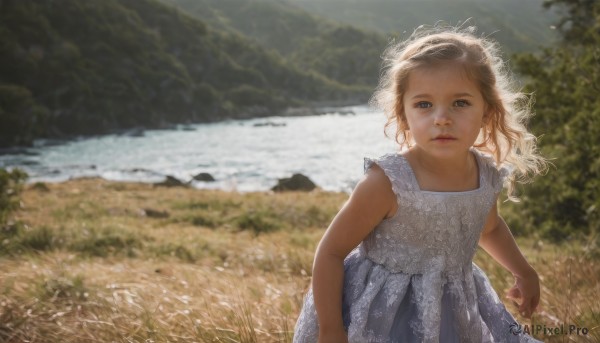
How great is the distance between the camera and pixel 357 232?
1.70 m

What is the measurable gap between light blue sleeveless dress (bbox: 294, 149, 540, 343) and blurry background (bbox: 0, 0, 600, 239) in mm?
991

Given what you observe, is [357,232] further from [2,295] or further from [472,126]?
[2,295]

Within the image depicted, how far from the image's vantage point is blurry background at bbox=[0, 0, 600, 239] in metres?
6.64

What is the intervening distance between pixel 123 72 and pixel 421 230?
71594 millimetres

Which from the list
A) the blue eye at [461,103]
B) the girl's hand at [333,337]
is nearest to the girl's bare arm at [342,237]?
the girl's hand at [333,337]

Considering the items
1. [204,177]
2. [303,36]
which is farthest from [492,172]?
[303,36]

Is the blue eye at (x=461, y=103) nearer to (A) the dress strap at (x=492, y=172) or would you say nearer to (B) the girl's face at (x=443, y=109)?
(B) the girl's face at (x=443, y=109)

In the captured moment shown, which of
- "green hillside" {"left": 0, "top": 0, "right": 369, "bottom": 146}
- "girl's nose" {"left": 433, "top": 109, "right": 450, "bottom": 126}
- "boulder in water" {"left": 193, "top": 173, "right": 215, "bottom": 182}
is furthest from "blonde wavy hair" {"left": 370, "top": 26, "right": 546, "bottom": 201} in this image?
"green hillside" {"left": 0, "top": 0, "right": 369, "bottom": 146}

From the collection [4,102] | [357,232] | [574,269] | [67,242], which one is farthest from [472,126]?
[4,102]

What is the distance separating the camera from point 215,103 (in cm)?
7306

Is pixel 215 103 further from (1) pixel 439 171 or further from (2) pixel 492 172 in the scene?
(1) pixel 439 171

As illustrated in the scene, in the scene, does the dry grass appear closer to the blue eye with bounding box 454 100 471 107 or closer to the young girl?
the young girl

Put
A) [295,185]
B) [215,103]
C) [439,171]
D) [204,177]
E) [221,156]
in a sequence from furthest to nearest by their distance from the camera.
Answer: [215,103] → [221,156] → [204,177] → [295,185] → [439,171]

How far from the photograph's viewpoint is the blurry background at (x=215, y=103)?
6641 millimetres
